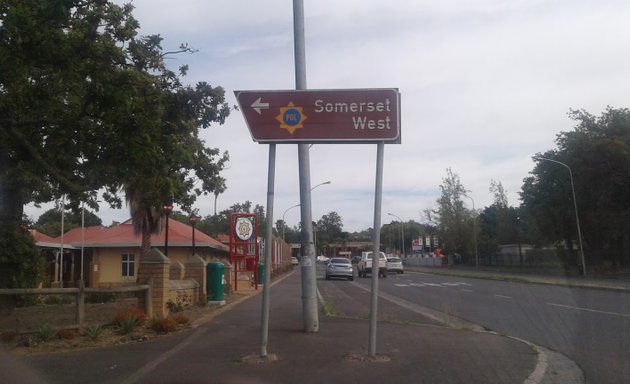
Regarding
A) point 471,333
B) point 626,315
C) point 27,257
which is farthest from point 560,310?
point 27,257

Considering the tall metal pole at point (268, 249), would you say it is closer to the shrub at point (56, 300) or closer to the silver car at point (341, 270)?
the shrub at point (56, 300)

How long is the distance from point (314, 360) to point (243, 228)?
18.0m

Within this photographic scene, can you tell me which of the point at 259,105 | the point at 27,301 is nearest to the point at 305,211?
the point at 259,105

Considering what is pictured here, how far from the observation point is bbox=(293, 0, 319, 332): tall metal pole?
38.8ft

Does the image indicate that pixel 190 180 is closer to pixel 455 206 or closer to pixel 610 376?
pixel 610 376

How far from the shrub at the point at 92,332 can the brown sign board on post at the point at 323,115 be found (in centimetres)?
450

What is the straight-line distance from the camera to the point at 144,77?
12.0 meters

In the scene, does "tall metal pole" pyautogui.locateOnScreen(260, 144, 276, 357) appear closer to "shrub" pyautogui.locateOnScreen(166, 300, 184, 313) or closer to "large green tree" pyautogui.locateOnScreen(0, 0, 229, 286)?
"large green tree" pyautogui.locateOnScreen(0, 0, 229, 286)

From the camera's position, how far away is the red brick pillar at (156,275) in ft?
45.9

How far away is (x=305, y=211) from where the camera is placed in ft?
40.1

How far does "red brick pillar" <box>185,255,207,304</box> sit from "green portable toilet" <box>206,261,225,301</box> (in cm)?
25

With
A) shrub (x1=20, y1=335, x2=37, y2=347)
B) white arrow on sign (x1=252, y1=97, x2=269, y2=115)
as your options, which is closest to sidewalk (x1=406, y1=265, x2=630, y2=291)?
white arrow on sign (x1=252, y1=97, x2=269, y2=115)

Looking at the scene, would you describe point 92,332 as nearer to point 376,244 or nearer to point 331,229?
point 376,244

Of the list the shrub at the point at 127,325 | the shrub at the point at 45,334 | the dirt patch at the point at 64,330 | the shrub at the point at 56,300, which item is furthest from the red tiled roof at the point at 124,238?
the shrub at the point at 45,334
